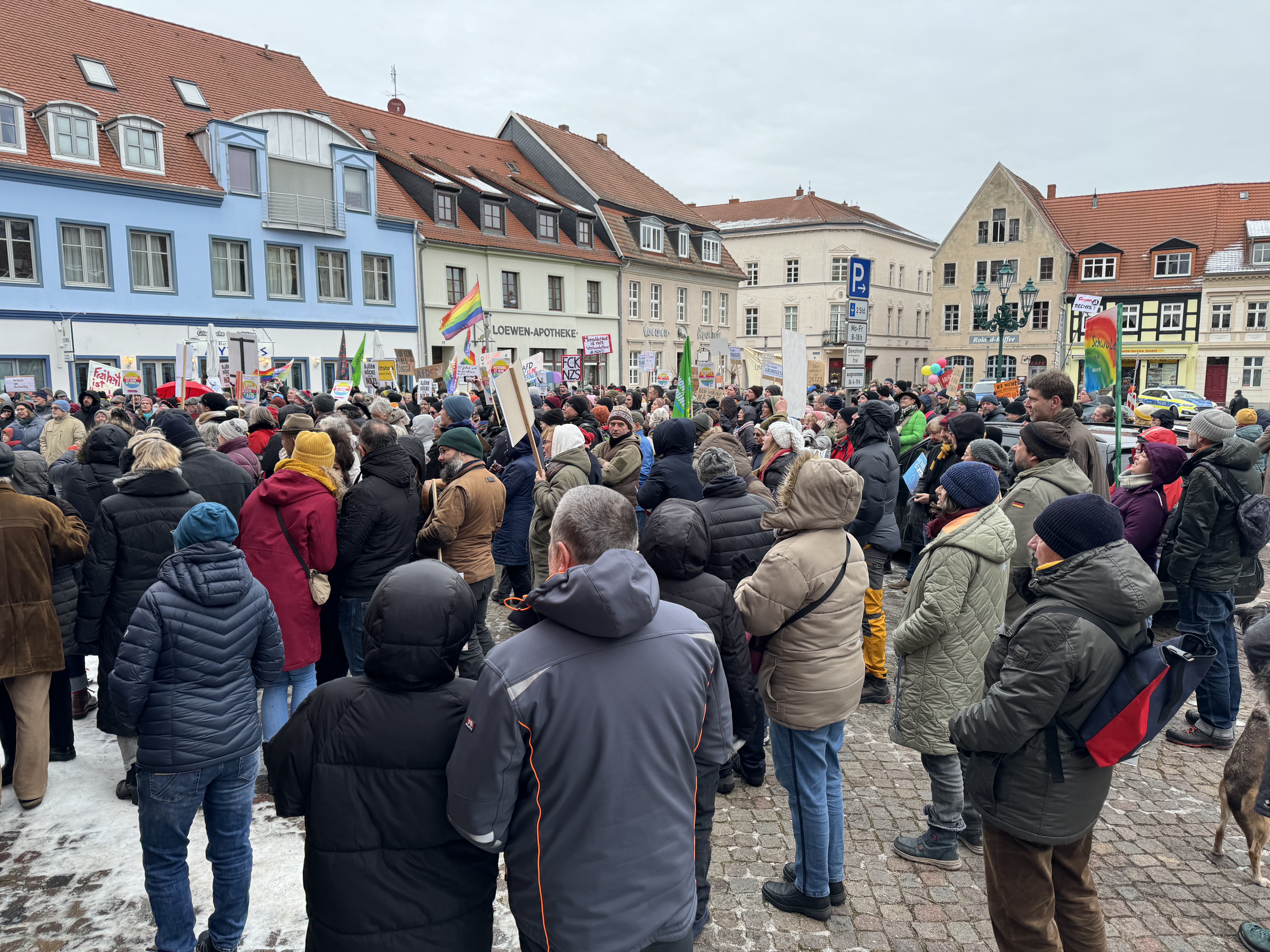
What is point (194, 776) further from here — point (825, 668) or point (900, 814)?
point (900, 814)

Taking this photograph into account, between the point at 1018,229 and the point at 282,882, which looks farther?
the point at 1018,229

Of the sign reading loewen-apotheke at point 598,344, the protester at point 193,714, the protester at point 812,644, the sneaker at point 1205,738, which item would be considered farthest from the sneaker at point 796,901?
the sign reading loewen-apotheke at point 598,344

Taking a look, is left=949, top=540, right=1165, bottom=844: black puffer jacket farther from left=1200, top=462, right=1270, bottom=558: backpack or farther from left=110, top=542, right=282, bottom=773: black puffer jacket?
left=1200, top=462, right=1270, bottom=558: backpack

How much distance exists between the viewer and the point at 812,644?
3.58m

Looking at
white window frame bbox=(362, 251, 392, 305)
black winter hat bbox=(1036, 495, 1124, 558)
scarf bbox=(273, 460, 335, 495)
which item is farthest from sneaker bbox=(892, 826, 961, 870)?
white window frame bbox=(362, 251, 392, 305)

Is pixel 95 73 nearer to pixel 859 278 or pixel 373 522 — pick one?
pixel 859 278

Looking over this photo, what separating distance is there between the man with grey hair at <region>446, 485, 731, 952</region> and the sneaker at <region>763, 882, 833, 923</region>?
1.74 meters

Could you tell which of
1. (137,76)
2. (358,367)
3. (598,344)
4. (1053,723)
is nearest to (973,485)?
(1053,723)

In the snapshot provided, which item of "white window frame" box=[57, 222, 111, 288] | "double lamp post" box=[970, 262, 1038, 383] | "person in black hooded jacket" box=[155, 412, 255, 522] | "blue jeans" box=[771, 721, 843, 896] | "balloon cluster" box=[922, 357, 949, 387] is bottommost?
"blue jeans" box=[771, 721, 843, 896]

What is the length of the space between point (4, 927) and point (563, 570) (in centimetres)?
328

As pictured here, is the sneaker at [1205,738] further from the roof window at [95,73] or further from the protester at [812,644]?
the roof window at [95,73]

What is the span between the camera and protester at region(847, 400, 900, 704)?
6055mm

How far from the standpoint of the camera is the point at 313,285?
90.9 feet

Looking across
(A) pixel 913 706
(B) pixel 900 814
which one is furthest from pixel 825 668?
(B) pixel 900 814
